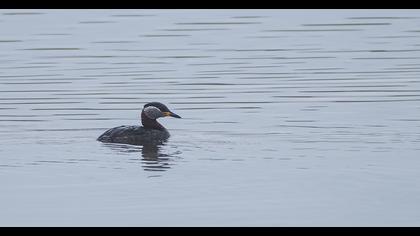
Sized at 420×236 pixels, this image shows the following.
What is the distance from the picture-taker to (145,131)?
19.4 meters

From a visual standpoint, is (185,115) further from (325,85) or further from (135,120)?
(325,85)

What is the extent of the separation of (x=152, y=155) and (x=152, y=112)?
2.45 meters

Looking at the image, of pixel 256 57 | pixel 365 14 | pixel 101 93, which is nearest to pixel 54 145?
pixel 101 93

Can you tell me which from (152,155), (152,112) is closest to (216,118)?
(152,112)

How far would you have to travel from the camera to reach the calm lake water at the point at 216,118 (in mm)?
14250

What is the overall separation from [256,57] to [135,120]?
6108 millimetres

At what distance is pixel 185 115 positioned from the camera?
21.0m

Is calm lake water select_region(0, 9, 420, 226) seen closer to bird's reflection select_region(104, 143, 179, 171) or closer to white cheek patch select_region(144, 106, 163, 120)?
bird's reflection select_region(104, 143, 179, 171)

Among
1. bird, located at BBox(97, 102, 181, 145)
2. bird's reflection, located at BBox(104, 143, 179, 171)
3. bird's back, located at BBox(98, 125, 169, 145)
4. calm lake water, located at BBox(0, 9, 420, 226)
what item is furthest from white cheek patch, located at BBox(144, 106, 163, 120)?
bird's reflection, located at BBox(104, 143, 179, 171)

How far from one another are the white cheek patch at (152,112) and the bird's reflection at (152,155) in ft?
4.20

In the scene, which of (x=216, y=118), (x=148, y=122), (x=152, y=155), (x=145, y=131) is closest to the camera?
(x=152, y=155)

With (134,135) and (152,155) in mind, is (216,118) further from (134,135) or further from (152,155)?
(152,155)

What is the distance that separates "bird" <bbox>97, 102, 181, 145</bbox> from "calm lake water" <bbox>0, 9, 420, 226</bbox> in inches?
12.1

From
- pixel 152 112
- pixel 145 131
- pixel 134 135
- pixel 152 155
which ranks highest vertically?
pixel 152 112
